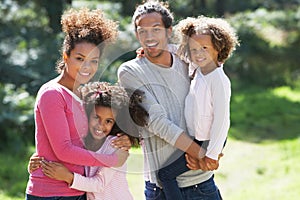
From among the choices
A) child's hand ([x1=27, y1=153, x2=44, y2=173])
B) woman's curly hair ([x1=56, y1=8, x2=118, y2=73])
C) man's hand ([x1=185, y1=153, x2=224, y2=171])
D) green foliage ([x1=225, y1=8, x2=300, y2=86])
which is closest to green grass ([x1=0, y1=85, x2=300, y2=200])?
man's hand ([x1=185, y1=153, x2=224, y2=171])

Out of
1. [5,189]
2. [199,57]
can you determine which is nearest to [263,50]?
[5,189]

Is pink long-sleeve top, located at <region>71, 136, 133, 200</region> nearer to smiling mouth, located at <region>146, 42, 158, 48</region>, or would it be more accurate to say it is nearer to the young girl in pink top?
the young girl in pink top

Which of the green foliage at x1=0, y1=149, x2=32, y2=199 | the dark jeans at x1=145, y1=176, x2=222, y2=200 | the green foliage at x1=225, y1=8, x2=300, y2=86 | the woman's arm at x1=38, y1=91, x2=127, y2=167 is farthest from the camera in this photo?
the green foliage at x1=225, y1=8, x2=300, y2=86

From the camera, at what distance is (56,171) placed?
2.09 m

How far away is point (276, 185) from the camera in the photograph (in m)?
5.27

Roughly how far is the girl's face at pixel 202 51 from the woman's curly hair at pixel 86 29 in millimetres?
316

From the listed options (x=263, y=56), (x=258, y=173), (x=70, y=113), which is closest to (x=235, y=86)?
(x=263, y=56)

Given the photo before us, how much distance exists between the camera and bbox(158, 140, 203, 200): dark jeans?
2219 millimetres

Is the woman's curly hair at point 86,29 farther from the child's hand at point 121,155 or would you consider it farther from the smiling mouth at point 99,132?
the child's hand at point 121,155

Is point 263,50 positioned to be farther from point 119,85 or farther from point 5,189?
point 119,85

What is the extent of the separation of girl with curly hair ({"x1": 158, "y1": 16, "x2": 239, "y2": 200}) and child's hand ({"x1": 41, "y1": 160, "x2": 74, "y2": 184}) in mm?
366

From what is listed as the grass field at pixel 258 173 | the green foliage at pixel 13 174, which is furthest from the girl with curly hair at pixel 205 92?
the green foliage at pixel 13 174

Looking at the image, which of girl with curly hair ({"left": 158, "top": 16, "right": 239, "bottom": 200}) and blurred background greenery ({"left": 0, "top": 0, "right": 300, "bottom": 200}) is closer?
girl with curly hair ({"left": 158, "top": 16, "right": 239, "bottom": 200})

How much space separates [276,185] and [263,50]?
611 cm
